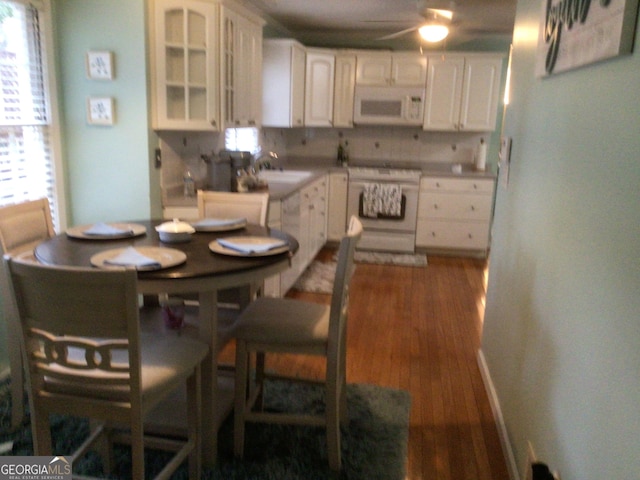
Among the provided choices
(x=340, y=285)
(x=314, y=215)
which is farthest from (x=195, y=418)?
(x=314, y=215)

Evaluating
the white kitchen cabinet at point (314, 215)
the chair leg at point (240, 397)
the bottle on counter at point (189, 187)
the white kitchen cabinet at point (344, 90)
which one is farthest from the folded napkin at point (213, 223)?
the white kitchen cabinet at point (344, 90)

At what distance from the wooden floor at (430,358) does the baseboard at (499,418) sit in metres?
0.03

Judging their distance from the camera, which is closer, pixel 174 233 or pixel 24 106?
pixel 174 233

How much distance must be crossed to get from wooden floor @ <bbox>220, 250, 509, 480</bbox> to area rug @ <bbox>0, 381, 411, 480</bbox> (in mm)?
100

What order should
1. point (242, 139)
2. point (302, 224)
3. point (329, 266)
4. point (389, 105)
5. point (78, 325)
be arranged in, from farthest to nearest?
point (389, 105), point (329, 266), point (242, 139), point (302, 224), point (78, 325)

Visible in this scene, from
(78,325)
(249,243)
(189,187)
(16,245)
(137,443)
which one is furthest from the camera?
(189,187)

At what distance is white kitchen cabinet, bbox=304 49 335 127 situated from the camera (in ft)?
17.8

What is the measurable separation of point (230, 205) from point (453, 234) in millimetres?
3316

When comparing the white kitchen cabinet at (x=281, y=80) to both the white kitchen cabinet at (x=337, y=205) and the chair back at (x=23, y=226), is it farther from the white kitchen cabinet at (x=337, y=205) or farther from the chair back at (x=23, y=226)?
the chair back at (x=23, y=226)

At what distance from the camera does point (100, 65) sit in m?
3.01

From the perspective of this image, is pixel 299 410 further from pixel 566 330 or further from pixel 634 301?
pixel 634 301

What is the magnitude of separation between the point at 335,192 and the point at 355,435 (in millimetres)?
3629

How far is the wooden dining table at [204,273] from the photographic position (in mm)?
1774

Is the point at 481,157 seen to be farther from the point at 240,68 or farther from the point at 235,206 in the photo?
the point at 235,206
